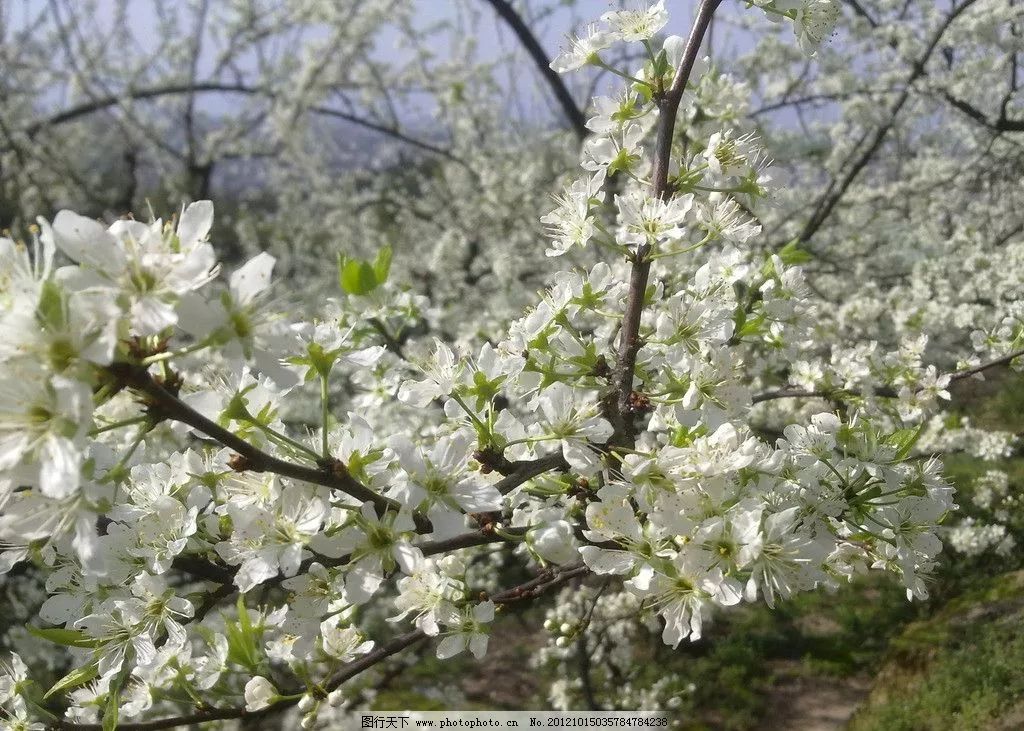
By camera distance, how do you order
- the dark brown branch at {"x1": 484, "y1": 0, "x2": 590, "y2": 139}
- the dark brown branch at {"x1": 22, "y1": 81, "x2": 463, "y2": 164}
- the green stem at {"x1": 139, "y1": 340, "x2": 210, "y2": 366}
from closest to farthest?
the green stem at {"x1": 139, "y1": 340, "x2": 210, "y2": 366}, the dark brown branch at {"x1": 484, "y1": 0, "x2": 590, "y2": 139}, the dark brown branch at {"x1": 22, "y1": 81, "x2": 463, "y2": 164}

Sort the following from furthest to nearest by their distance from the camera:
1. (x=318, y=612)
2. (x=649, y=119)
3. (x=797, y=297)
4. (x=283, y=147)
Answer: (x=283, y=147)
(x=797, y=297)
(x=649, y=119)
(x=318, y=612)

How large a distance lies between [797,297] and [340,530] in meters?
1.30

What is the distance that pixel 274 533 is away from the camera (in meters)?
1.12

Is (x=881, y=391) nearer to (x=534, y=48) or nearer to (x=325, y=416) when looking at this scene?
(x=325, y=416)

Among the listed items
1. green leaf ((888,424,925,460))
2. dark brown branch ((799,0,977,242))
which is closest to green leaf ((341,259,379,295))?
green leaf ((888,424,925,460))

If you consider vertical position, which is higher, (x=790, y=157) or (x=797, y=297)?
(x=790, y=157)

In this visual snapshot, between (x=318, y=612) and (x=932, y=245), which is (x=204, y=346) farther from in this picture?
(x=932, y=245)

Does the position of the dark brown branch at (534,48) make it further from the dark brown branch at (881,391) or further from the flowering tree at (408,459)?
the flowering tree at (408,459)

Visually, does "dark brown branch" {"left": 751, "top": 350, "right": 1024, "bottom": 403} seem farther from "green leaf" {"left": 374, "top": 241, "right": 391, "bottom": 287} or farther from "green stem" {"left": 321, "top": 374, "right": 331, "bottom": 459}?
"green stem" {"left": 321, "top": 374, "right": 331, "bottom": 459}

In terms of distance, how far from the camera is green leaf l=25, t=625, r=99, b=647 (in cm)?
125

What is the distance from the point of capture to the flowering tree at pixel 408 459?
2.97 ft

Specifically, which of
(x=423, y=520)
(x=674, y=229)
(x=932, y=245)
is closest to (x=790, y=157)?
(x=932, y=245)

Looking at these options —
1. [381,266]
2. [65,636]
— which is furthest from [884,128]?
[65,636]

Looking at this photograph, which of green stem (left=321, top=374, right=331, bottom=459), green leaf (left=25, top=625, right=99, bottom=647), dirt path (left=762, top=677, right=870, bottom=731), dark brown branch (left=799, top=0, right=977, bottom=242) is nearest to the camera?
green stem (left=321, top=374, right=331, bottom=459)
